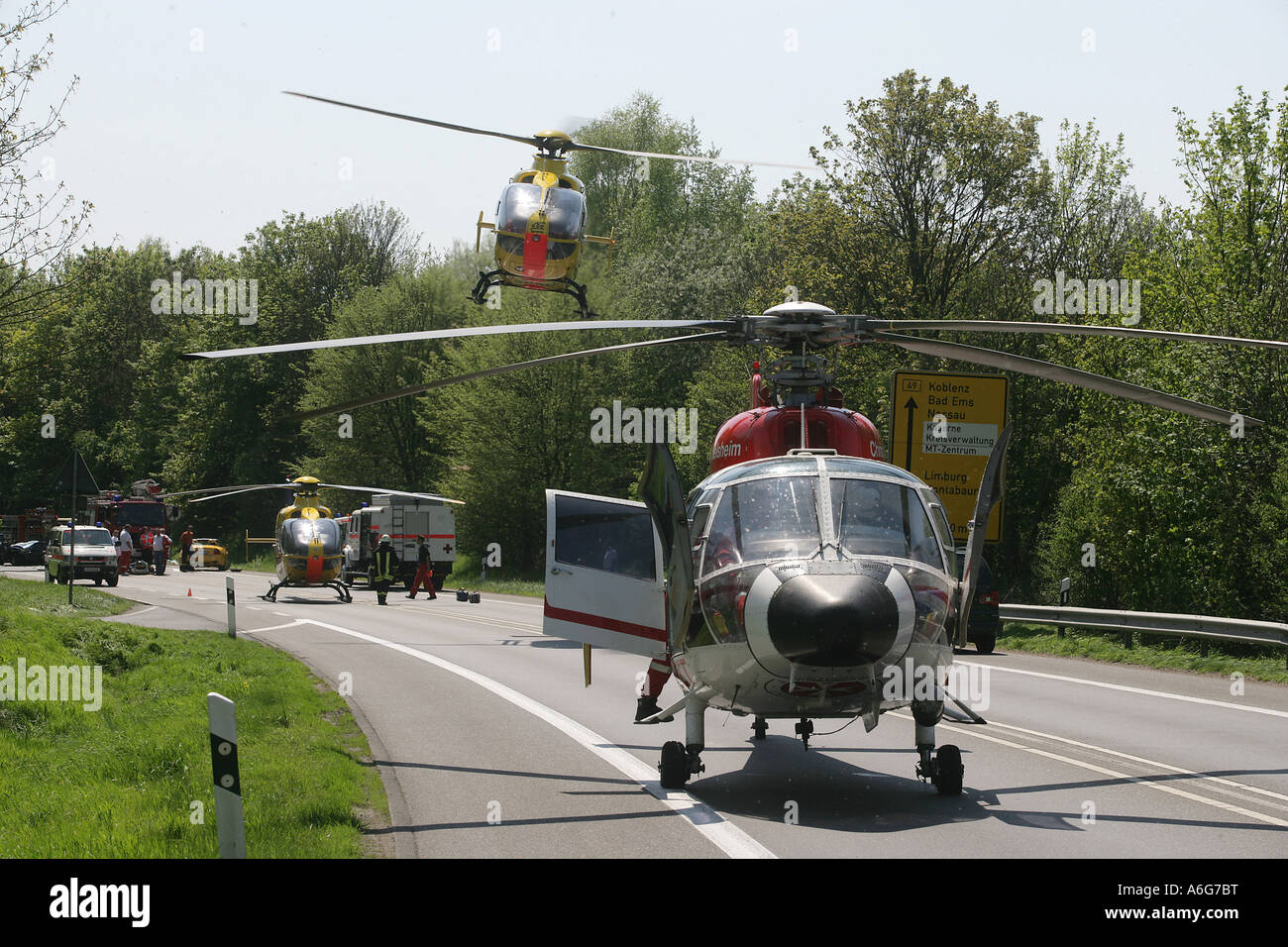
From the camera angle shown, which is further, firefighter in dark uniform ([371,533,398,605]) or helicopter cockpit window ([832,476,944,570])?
firefighter in dark uniform ([371,533,398,605])

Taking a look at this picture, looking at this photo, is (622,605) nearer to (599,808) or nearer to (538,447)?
(599,808)

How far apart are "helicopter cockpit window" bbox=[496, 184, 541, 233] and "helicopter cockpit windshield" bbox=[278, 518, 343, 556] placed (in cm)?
1375

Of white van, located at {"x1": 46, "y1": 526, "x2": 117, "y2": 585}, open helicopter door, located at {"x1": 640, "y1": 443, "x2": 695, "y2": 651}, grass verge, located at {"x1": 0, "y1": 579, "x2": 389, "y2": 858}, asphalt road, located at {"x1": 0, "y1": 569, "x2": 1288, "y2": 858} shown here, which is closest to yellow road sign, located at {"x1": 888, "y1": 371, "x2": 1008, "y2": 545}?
asphalt road, located at {"x1": 0, "y1": 569, "x2": 1288, "y2": 858}

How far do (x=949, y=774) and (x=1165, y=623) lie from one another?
12001 millimetres

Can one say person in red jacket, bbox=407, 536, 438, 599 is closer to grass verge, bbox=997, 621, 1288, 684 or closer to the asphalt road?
grass verge, bbox=997, 621, 1288, 684

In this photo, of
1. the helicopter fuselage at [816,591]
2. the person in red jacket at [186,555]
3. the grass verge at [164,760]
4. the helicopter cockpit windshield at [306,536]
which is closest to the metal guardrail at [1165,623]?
the helicopter fuselage at [816,591]

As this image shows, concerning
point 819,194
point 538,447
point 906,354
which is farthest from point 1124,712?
point 538,447

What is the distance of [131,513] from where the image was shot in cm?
5372

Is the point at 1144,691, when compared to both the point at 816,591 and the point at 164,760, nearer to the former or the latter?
the point at 816,591

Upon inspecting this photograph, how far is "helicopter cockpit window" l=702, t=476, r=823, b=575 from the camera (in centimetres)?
811

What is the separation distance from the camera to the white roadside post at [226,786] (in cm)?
598

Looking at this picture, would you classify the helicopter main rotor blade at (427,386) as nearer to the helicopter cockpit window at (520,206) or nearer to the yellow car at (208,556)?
the helicopter cockpit window at (520,206)

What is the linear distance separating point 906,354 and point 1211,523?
11.9 meters

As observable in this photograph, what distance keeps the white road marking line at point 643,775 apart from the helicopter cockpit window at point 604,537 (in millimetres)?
1581
